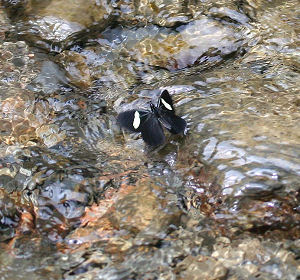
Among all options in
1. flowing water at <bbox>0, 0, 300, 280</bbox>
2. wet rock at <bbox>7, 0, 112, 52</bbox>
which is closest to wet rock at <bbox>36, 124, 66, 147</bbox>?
flowing water at <bbox>0, 0, 300, 280</bbox>

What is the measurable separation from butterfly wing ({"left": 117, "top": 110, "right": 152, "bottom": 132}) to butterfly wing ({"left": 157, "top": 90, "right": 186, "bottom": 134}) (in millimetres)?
110

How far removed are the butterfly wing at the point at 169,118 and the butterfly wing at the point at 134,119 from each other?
0.36ft

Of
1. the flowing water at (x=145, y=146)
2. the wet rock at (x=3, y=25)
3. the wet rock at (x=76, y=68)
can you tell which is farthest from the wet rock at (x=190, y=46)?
the wet rock at (x=3, y=25)

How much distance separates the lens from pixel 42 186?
12.0ft

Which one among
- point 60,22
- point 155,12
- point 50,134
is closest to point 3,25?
point 60,22

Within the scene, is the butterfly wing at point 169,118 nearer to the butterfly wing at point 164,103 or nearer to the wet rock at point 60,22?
the butterfly wing at point 164,103

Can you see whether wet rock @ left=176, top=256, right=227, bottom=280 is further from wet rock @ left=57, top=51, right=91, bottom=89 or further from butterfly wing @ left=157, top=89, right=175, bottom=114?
wet rock @ left=57, top=51, right=91, bottom=89

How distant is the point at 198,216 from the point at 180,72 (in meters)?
2.04

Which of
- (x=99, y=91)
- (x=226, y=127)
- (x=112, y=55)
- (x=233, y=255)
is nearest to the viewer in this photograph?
(x=233, y=255)

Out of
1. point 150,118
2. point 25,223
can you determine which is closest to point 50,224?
point 25,223

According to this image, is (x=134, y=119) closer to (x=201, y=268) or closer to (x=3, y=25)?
(x=201, y=268)

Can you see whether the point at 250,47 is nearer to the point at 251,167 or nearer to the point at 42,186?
the point at 251,167

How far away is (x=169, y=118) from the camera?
387 cm

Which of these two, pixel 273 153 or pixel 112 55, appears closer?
pixel 273 153
